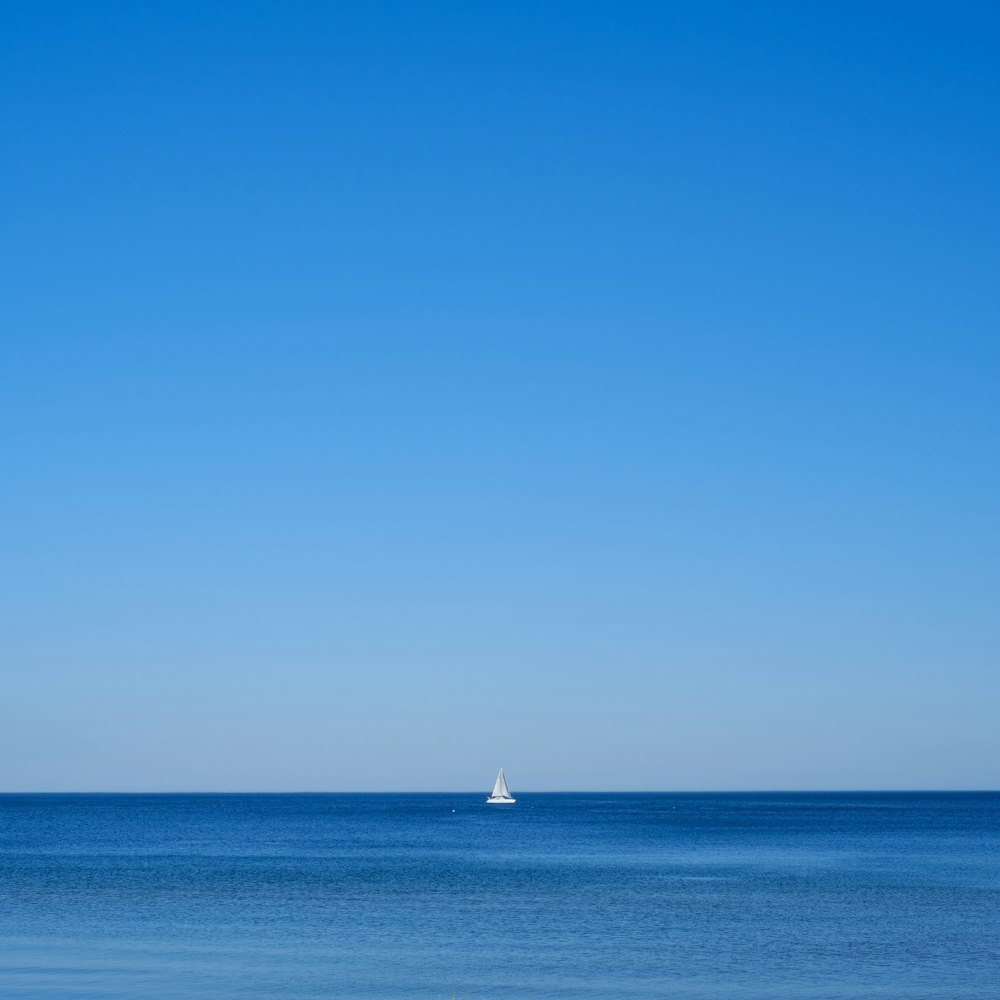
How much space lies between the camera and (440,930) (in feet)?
176

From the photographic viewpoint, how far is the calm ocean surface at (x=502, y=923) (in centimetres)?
4141

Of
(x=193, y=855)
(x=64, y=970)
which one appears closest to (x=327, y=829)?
(x=193, y=855)

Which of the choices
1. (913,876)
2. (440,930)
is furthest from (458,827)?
Result: (440,930)

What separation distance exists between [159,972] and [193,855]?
210ft

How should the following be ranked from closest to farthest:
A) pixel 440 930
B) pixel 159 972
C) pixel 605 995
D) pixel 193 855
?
pixel 605 995, pixel 159 972, pixel 440 930, pixel 193 855

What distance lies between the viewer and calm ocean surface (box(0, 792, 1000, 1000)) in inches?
1630

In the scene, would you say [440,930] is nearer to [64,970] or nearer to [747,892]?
[64,970]

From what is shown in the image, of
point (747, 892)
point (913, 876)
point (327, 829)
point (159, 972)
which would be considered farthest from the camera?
point (327, 829)

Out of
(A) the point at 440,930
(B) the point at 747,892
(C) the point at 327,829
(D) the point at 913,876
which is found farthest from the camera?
(C) the point at 327,829

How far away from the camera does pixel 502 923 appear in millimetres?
55594

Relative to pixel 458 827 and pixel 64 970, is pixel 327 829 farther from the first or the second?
pixel 64 970

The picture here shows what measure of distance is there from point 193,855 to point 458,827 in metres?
70.4

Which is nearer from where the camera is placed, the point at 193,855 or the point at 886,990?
the point at 886,990

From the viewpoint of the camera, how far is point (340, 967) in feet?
144
